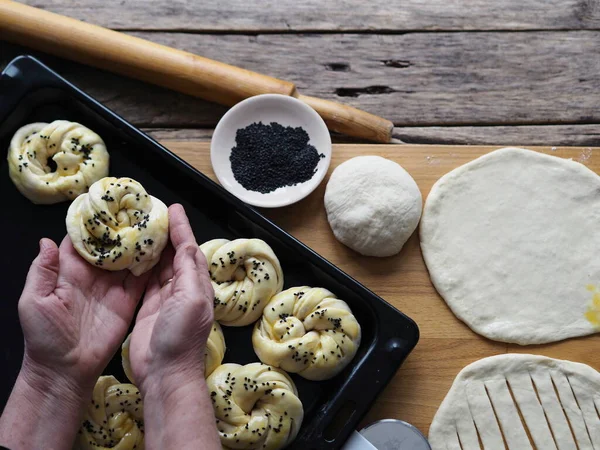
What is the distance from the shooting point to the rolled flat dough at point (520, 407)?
2.52m

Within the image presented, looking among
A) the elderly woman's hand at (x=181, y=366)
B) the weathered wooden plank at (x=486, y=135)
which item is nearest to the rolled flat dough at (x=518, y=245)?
the weathered wooden plank at (x=486, y=135)

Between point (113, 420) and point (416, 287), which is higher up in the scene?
point (416, 287)

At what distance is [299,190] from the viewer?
8.76 feet

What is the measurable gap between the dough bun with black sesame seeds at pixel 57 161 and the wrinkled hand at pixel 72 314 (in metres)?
0.26

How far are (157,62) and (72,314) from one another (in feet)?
4.00

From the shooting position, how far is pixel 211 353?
2.38 m

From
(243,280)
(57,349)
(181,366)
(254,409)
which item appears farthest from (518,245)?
(57,349)

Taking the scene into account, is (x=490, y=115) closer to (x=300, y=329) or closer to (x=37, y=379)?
(x=300, y=329)

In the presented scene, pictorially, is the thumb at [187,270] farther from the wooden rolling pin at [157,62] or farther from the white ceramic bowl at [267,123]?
the wooden rolling pin at [157,62]

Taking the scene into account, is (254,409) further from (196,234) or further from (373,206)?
(373,206)

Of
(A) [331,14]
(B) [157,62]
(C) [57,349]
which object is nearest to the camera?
(C) [57,349]

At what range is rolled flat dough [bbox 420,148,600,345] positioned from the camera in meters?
2.62

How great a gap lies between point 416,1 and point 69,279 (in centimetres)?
216

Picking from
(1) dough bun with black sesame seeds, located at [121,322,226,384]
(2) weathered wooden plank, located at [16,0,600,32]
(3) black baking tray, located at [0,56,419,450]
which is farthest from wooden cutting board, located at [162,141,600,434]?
(2) weathered wooden plank, located at [16,0,600,32]
